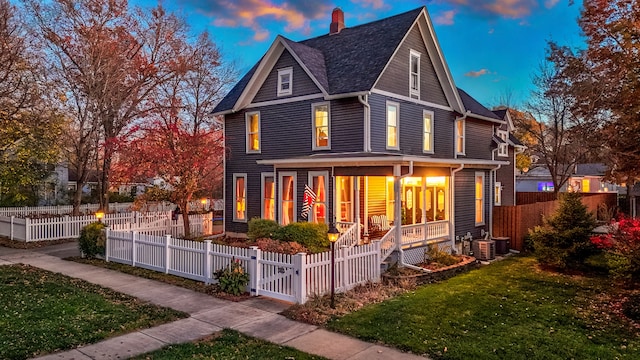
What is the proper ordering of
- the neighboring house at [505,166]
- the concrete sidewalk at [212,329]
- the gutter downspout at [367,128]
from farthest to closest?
the neighboring house at [505,166], the gutter downspout at [367,128], the concrete sidewalk at [212,329]

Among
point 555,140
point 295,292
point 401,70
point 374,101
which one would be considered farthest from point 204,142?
point 555,140

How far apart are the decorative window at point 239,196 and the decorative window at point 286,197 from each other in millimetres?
2421

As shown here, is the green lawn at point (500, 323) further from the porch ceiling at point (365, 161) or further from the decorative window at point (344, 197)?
the decorative window at point (344, 197)

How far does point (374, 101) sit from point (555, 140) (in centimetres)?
2132

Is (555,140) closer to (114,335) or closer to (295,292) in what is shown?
(295,292)

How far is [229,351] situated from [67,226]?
16083 mm

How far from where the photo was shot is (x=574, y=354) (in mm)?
6645

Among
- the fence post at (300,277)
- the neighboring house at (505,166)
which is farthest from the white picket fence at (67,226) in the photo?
the neighboring house at (505,166)

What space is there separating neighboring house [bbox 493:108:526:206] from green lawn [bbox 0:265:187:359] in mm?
20739

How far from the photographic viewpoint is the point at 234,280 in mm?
10117

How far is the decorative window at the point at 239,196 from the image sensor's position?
61.9 ft

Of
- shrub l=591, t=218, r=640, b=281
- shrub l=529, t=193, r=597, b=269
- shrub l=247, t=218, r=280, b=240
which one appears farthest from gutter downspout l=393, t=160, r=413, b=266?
shrub l=591, t=218, r=640, b=281

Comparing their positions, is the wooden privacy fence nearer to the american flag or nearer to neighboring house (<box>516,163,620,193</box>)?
the american flag

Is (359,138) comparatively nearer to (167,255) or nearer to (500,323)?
(167,255)
